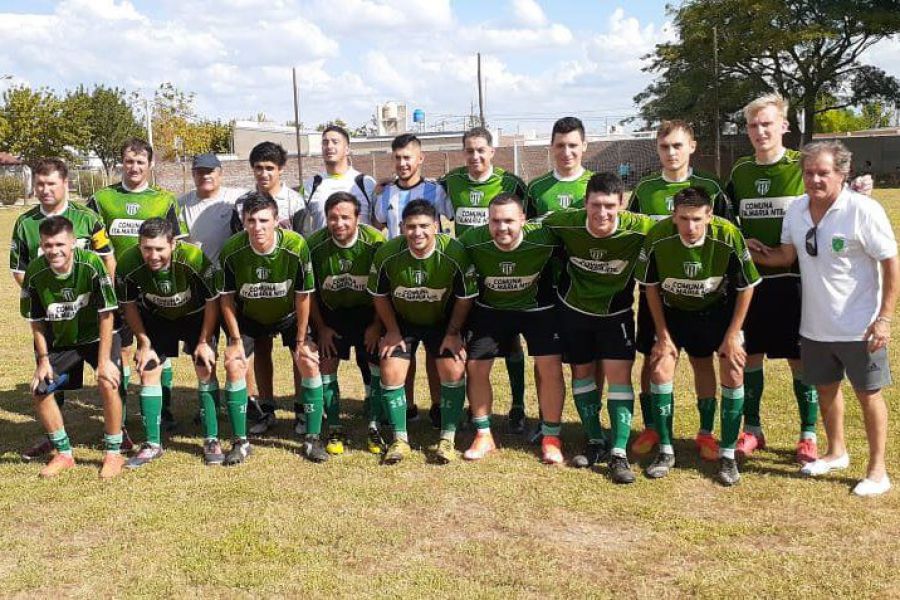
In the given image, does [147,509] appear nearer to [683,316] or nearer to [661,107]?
[683,316]

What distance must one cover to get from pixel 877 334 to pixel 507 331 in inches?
87.7

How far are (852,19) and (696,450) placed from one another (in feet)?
123

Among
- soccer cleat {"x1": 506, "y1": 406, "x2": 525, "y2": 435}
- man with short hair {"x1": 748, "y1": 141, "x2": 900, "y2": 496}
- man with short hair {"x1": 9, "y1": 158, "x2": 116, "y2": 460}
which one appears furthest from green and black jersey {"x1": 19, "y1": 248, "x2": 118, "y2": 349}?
man with short hair {"x1": 748, "y1": 141, "x2": 900, "y2": 496}

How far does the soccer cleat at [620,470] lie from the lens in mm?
4926

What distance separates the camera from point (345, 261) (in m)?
5.72

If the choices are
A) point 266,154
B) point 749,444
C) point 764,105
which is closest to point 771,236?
point 764,105

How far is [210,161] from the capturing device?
6395 mm

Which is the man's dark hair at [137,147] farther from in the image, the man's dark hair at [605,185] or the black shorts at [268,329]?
the man's dark hair at [605,185]

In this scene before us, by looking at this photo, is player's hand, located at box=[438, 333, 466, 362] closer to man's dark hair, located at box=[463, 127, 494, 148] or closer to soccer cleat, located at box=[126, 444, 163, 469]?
man's dark hair, located at box=[463, 127, 494, 148]

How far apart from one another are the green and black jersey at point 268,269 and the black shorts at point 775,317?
2881mm

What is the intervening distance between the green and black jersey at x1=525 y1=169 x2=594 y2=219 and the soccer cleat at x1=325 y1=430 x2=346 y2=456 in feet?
6.70

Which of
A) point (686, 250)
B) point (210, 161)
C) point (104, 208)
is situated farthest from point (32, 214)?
point (686, 250)

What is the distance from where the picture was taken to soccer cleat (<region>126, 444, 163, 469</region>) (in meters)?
5.50

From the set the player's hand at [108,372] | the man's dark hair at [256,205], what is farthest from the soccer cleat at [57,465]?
the man's dark hair at [256,205]
